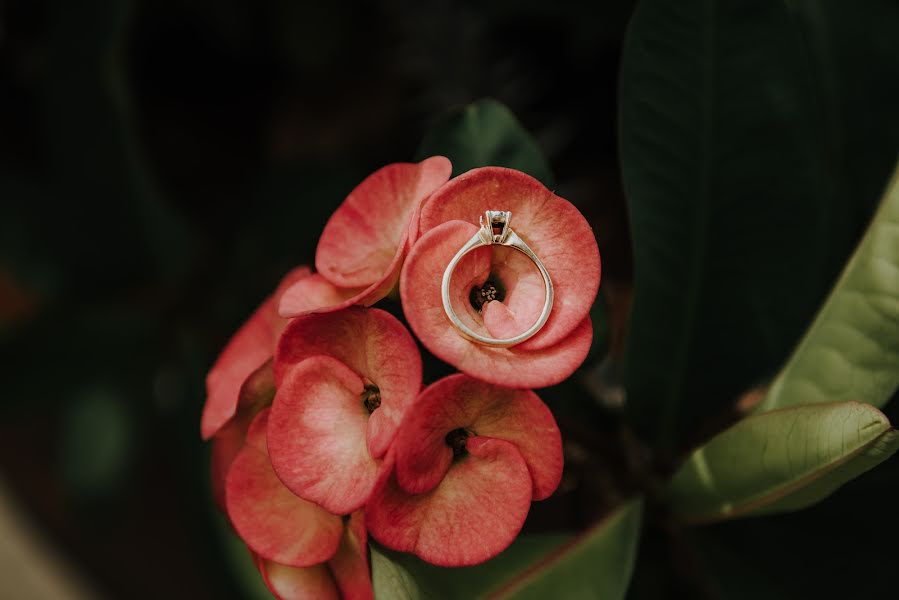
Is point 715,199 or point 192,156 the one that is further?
point 192,156

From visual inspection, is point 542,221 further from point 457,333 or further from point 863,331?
point 863,331

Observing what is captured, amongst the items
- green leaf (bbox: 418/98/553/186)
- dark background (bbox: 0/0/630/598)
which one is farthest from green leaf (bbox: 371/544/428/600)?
dark background (bbox: 0/0/630/598)

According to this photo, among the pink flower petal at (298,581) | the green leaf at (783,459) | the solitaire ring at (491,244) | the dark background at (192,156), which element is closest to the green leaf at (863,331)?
the green leaf at (783,459)

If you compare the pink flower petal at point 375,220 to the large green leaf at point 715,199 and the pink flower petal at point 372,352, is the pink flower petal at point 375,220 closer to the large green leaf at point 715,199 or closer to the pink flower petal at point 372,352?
the pink flower petal at point 372,352

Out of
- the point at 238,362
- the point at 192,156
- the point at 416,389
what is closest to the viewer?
the point at 416,389

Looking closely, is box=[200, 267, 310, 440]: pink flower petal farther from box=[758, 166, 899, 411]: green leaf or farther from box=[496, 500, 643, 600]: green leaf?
box=[758, 166, 899, 411]: green leaf

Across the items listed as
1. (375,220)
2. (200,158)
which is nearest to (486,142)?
(375,220)
